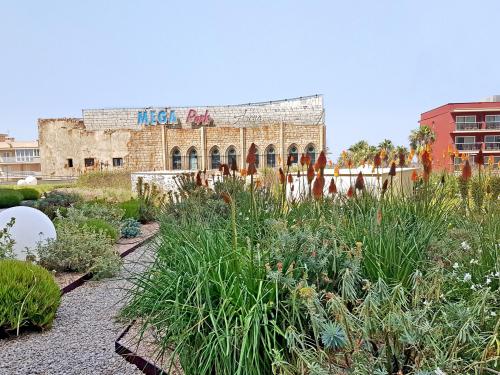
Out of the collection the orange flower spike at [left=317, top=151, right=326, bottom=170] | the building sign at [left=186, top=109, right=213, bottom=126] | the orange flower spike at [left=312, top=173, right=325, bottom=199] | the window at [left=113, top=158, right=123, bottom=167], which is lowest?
the orange flower spike at [left=312, top=173, right=325, bottom=199]

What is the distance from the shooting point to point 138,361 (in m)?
2.69

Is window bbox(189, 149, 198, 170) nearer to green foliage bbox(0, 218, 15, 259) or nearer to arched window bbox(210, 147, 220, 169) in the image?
arched window bbox(210, 147, 220, 169)

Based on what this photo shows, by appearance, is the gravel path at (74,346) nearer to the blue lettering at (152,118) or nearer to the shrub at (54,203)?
the shrub at (54,203)

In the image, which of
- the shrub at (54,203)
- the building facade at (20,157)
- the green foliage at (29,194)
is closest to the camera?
the shrub at (54,203)

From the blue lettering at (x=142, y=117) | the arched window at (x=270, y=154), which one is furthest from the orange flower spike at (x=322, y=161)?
the blue lettering at (x=142, y=117)

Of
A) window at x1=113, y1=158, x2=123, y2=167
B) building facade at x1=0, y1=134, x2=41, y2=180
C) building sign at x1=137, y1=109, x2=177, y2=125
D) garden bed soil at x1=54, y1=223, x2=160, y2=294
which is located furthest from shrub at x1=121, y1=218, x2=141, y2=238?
building facade at x1=0, y1=134, x2=41, y2=180

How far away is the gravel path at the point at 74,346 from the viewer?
107 inches

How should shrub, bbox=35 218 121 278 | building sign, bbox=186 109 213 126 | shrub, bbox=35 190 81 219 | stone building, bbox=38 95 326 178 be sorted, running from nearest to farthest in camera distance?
1. shrub, bbox=35 218 121 278
2. shrub, bbox=35 190 81 219
3. stone building, bbox=38 95 326 178
4. building sign, bbox=186 109 213 126

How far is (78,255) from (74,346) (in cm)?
232

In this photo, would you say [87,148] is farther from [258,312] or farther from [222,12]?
[258,312]

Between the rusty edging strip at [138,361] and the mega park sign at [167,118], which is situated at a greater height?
the mega park sign at [167,118]

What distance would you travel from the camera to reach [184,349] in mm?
2199

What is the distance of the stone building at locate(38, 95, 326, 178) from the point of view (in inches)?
1226

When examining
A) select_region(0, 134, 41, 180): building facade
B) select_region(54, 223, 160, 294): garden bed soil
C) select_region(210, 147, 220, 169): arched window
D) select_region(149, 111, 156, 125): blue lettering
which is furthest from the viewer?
select_region(0, 134, 41, 180): building facade
